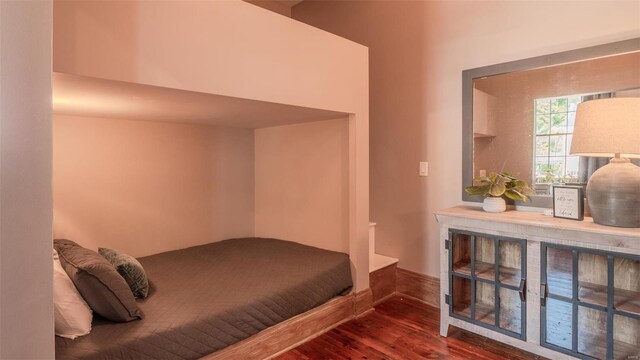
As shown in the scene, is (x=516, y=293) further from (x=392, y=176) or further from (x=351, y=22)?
Result: (x=351, y=22)

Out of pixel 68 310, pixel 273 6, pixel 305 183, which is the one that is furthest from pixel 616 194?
pixel 273 6

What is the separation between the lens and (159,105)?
2000 mm

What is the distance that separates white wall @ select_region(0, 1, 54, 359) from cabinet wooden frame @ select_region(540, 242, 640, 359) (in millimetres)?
2231

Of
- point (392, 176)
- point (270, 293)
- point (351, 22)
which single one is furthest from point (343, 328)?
point (351, 22)

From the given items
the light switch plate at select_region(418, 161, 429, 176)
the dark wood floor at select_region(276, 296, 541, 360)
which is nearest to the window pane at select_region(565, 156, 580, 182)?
the light switch plate at select_region(418, 161, 429, 176)

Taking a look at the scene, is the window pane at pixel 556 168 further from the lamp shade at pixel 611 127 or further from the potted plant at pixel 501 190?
the lamp shade at pixel 611 127

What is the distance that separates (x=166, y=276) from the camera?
7.13 ft

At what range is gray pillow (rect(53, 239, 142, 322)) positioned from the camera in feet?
4.83

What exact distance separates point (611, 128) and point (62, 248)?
2884 mm

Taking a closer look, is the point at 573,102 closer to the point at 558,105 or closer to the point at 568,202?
the point at 558,105

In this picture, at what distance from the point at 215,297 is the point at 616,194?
6.99 feet

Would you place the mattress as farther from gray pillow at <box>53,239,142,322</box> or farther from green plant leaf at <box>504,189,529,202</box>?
green plant leaf at <box>504,189,529,202</box>

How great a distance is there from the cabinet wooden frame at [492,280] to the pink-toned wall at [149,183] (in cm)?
193

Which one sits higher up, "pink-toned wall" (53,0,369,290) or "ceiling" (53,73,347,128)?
"pink-toned wall" (53,0,369,290)
